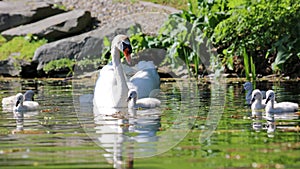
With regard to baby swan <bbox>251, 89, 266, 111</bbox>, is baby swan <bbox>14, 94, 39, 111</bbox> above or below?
above

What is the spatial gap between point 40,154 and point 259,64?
14398mm

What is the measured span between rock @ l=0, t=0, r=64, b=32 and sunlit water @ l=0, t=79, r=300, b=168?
57.2 ft

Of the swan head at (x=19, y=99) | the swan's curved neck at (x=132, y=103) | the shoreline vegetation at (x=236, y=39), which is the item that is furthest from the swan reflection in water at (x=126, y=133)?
the shoreline vegetation at (x=236, y=39)

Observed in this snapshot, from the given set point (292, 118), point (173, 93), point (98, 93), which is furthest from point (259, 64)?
point (292, 118)

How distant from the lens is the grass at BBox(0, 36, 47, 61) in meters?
27.7

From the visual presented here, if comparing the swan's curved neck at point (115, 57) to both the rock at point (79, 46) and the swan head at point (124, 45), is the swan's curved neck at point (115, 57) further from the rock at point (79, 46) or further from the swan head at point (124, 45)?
the rock at point (79, 46)

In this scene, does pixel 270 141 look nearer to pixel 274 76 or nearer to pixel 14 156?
pixel 14 156

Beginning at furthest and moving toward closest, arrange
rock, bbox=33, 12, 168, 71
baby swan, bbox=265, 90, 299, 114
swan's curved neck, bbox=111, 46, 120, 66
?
rock, bbox=33, 12, 168, 71 → swan's curved neck, bbox=111, 46, 120, 66 → baby swan, bbox=265, 90, 299, 114

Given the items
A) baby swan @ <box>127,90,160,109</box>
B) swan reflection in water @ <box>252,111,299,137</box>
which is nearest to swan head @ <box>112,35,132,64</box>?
baby swan @ <box>127,90,160,109</box>

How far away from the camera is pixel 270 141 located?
8.41 m

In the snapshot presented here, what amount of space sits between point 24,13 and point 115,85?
19.2 metres

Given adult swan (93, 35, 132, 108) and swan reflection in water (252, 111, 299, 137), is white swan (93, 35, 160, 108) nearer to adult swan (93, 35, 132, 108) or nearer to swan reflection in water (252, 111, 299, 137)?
adult swan (93, 35, 132, 108)

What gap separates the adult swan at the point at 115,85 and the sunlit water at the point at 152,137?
1.04 feet

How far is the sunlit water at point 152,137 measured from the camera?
7.24 metres
